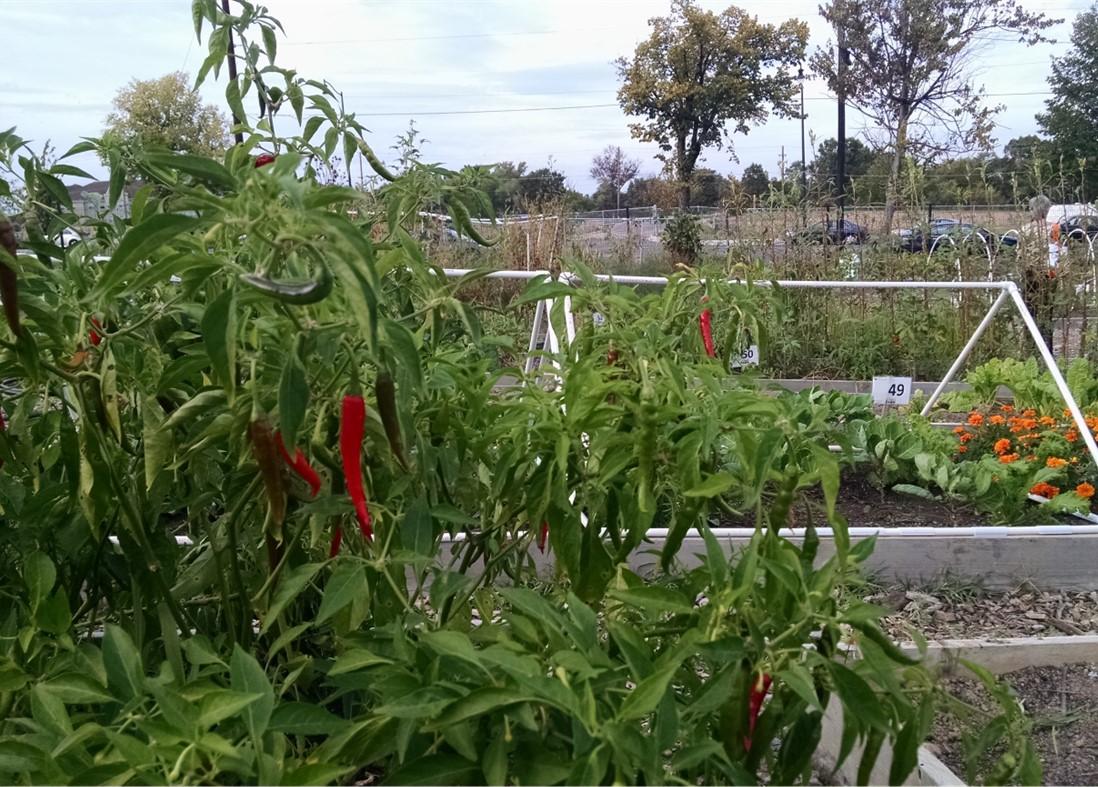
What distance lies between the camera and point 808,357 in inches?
276

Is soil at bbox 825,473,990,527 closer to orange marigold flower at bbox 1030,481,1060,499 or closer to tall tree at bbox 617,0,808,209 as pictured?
orange marigold flower at bbox 1030,481,1060,499

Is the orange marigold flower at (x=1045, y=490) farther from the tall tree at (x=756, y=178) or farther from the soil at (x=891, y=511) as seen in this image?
the tall tree at (x=756, y=178)

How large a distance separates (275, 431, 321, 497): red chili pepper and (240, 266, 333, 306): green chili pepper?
0.76ft

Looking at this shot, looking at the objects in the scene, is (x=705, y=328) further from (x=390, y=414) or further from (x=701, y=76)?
(x=701, y=76)

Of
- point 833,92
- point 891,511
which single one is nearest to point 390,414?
point 891,511

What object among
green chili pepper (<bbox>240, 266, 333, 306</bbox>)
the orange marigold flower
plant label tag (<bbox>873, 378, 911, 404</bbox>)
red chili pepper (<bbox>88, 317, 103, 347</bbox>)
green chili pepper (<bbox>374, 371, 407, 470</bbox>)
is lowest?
the orange marigold flower

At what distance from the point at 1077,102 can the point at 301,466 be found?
24817 millimetres

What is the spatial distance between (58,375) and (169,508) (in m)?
0.34

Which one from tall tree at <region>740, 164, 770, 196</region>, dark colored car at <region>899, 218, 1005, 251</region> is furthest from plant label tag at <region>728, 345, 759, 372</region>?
tall tree at <region>740, 164, 770, 196</region>

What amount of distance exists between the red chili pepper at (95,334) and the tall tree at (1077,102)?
75.1 ft

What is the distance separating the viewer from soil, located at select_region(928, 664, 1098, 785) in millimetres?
2004

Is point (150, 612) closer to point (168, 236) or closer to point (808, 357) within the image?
point (168, 236)

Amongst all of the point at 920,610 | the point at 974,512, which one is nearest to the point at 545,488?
the point at 920,610

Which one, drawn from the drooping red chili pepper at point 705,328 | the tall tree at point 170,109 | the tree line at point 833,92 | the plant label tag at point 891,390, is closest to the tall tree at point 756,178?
the tree line at point 833,92
